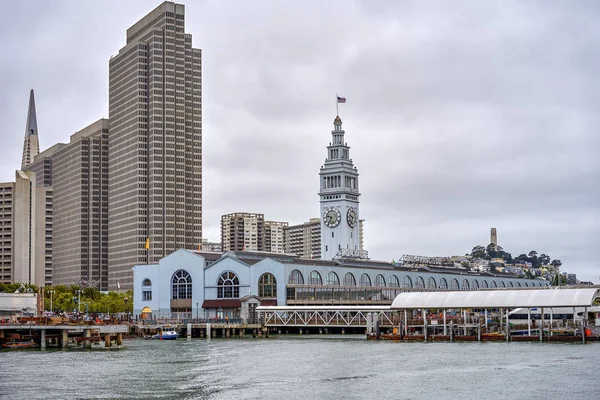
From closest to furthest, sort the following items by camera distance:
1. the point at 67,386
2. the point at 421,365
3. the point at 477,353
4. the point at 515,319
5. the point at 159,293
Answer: the point at 67,386 → the point at 421,365 → the point at 477,353 → the point at 515,319 → the point at 159,293

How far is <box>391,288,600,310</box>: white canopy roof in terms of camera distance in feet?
382

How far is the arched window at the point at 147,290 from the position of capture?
17496cm

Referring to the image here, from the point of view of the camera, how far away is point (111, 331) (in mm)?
117812

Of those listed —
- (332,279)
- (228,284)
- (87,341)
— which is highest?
(332,279)

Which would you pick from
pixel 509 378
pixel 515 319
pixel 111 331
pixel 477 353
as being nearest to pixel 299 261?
pixel 515 319

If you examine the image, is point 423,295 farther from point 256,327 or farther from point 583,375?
point 583,375

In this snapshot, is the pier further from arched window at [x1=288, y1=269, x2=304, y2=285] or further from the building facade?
arched window at [x1=288, y1=269, x2=304, y2=285]

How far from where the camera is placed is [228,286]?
545 feet

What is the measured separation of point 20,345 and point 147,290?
5739 centimetres

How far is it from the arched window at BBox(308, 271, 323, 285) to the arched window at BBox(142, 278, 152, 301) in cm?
3070

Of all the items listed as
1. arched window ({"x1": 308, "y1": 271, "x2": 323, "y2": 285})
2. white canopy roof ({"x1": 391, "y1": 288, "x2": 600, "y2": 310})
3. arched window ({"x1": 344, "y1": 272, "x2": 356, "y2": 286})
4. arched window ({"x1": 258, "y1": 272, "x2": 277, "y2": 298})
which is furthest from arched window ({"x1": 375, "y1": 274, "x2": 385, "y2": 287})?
white canopy roof ({"x1": 391, "y1": 288, "x2": 600, "y2": 310})

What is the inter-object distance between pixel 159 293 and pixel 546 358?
318 ft

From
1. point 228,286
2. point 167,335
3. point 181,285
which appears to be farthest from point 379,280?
point 167,335

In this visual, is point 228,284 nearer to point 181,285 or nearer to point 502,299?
point 181,285
